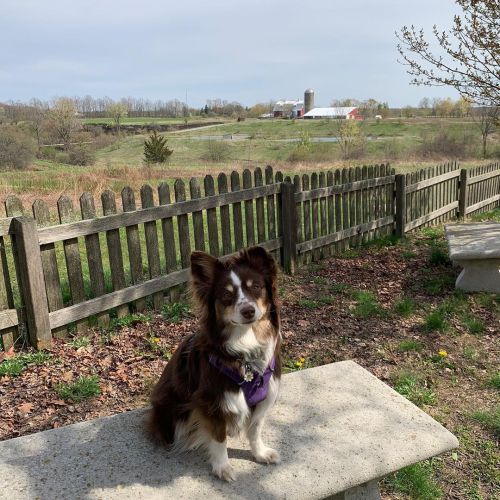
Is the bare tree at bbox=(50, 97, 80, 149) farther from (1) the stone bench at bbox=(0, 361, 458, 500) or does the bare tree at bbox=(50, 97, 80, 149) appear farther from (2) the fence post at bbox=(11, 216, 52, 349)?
(1) the stone bench at bbox=(0, 361, 458, 500)

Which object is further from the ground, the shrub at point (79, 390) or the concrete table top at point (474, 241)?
the concrete table top at point (474, 241)

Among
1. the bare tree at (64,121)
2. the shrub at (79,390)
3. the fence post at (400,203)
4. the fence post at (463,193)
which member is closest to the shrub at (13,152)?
the bare tree at (64,121)

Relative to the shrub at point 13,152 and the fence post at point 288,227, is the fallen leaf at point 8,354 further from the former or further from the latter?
the shrub at point 13,152

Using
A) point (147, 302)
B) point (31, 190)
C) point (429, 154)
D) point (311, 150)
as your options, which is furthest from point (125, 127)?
point (147, 302)

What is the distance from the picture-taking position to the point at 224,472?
95.1 inches

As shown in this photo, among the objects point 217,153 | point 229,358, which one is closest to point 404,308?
point 229,358

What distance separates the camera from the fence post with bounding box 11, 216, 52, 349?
4227 mm

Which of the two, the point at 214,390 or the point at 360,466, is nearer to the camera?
the point at 214,390

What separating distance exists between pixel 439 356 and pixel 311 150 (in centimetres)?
4426

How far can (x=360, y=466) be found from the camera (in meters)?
2.50

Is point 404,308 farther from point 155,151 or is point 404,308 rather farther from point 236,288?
point 155,151

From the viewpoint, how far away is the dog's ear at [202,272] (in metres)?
A: 2.38

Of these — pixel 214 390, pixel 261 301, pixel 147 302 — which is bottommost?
pixel 147 302

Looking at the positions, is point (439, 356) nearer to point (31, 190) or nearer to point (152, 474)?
point (152, 474)
